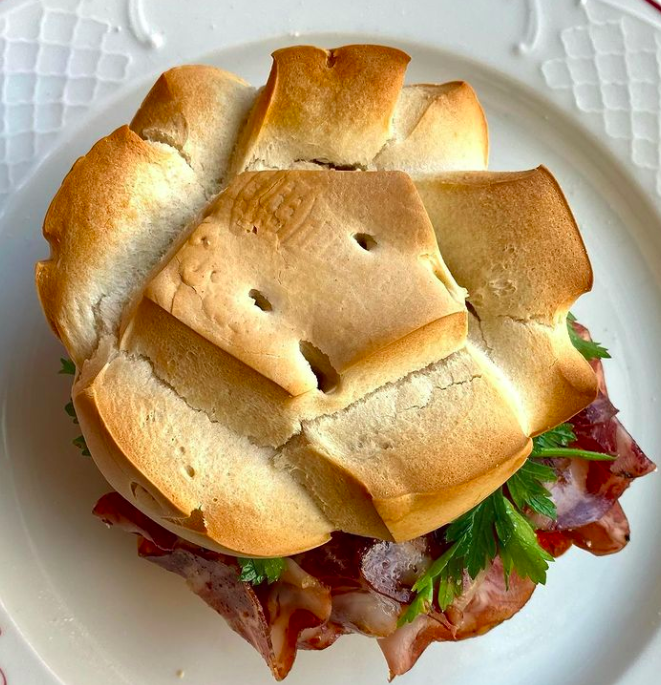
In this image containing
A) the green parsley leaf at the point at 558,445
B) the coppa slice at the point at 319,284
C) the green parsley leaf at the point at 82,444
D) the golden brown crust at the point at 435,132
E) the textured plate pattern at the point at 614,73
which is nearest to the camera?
the coppa slice at the point at 319,284

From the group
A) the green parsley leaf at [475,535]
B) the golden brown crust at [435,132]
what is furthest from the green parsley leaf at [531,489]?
the golden brown crust at [435,132]

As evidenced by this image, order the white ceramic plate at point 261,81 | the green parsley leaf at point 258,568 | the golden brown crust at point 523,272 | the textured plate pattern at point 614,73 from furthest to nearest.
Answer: the textured plate pattern at point 614,73 < the white ceramic plate at point 261,81 < the green parsley leaf at point 258,568 < the golden brown crust at point 523,272

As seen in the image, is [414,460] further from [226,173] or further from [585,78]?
[585,78]

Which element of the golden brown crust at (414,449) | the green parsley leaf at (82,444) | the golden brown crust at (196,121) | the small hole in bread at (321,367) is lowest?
the green parsley leaf at (82,444)

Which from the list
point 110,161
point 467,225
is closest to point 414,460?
point 467,225

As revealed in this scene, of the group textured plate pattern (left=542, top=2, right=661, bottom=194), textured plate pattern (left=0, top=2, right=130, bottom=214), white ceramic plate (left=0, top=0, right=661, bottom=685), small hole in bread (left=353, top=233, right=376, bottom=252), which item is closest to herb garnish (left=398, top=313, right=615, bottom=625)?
white ceramic plate (left=0, top=0, right=661, bottom=685)

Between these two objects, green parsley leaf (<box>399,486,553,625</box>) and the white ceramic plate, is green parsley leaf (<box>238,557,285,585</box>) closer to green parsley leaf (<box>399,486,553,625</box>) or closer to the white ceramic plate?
green parsley leaf (<box>399,486,553,625</box>)

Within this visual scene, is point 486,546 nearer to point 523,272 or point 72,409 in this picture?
point 523,272

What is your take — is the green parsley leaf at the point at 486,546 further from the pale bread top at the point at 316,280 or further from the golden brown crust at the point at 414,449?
the pale bread top at the point at 316,280
